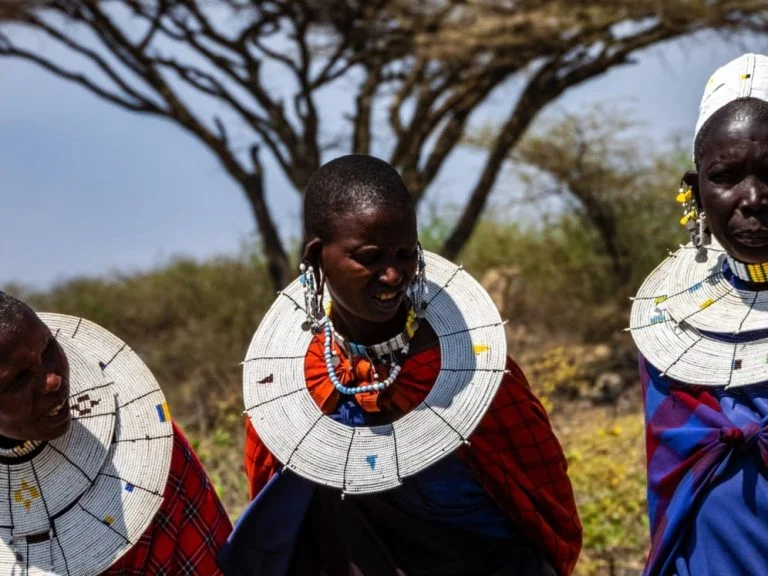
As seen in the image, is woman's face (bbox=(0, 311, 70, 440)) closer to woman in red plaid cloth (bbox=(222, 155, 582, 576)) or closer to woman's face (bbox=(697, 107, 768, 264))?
woman in red plaid cloth (bbox=(222, 155, 582, 576))

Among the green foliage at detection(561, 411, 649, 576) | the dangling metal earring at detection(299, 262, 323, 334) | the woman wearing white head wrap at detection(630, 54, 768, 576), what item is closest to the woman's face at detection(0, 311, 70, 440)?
the dangling metal earring at detection(299, 262, 323, 334)

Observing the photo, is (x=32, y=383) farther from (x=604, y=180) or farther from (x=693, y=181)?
(x=604, y=180)

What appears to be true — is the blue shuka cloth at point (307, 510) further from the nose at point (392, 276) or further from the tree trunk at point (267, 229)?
the tree trunk at point (267, 229)

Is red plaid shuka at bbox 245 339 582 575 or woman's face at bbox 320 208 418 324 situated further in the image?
red plaid shuka at bbox 245 339 582 575

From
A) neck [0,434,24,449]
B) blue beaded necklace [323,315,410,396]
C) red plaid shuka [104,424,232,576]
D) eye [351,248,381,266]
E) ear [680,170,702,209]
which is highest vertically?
ear [680,170,702,209]

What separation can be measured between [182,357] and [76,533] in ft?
29.3

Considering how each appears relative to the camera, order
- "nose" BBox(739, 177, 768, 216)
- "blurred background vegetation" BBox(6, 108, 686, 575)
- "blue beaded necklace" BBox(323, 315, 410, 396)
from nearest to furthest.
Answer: "nose" BBox(739, 177, 768, 216) → "blue beaded necklace" BBox(323, 315, 410, 396) → "blurred background vegetation" BBox(6, 108, 686, 575)

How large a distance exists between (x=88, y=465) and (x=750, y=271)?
6.07 feet

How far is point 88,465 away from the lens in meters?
3.36

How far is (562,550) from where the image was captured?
11.4 feet

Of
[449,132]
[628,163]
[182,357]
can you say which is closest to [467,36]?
[449,132]

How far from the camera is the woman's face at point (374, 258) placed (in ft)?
10.5

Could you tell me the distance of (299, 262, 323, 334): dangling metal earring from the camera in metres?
3.43

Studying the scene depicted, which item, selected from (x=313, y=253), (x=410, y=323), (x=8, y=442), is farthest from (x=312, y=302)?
(x=8, y=442)
